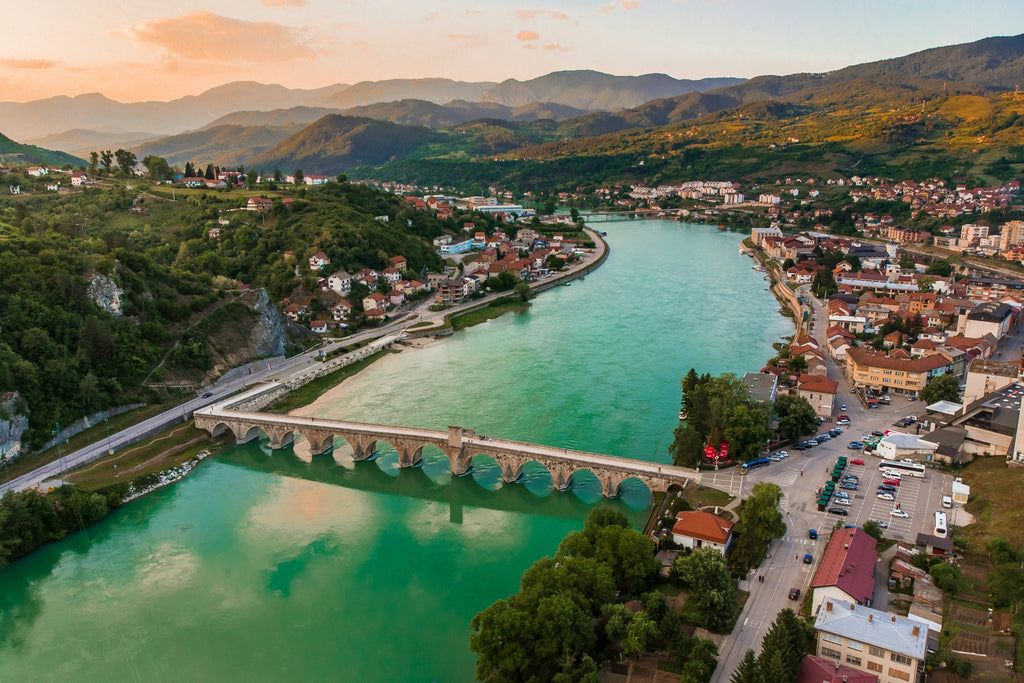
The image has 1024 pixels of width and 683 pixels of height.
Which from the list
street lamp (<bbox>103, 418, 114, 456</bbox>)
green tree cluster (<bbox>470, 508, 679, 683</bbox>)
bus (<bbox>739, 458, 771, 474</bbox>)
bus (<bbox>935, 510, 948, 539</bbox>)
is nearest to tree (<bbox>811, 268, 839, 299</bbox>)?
bus (<bbox>739, 458, 771, 474</bbox>)

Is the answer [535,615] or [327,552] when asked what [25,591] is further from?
[535,615]

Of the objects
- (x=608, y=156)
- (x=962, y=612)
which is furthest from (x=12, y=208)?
(x=608, y=156)

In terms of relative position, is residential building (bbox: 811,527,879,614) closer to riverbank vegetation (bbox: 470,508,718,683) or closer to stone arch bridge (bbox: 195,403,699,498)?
riverbank vegetation (bbox: 470,508,718,683)

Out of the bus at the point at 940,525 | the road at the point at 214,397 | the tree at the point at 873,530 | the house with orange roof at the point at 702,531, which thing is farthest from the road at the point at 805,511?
the road at the point at 214,397

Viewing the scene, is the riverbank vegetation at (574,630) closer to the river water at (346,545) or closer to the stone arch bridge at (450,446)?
the river water at (346,545)

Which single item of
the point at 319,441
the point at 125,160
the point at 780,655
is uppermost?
the point at 125,160

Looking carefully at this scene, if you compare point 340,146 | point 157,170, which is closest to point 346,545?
point 157,170

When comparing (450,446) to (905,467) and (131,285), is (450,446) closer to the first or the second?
(905,467)
